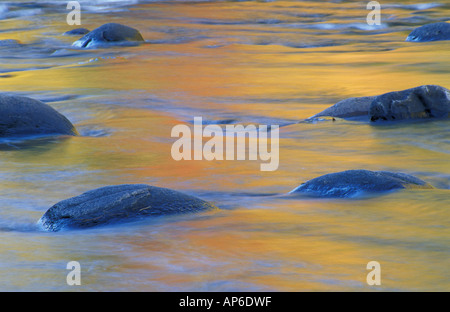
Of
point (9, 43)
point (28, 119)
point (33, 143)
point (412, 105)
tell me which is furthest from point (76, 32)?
point (412, 105)

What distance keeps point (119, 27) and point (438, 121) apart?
353 inches

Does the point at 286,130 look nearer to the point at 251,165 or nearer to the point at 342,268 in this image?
the point at 251,165

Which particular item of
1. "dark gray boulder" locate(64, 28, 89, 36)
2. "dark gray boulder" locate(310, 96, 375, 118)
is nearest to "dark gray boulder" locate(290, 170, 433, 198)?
"dark gray boulder" locate(310, 96, 375, 118)

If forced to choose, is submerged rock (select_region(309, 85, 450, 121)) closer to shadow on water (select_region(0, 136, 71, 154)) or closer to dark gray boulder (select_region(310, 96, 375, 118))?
dark gray boulder (select_region(310, 96, 375, 118))

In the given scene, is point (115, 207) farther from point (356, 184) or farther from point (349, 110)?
point (349, 110)

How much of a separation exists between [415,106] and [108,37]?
8579mm

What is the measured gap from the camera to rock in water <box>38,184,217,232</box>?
12.9ft

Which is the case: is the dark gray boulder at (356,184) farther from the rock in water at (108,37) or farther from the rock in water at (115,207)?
the rock in water at (108,37)

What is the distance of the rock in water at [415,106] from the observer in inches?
267

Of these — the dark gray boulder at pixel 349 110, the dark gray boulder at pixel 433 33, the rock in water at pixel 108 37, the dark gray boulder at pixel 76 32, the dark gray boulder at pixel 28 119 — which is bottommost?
the dark gray boulder at pixel 28 119

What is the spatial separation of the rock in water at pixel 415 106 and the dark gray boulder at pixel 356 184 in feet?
7.39

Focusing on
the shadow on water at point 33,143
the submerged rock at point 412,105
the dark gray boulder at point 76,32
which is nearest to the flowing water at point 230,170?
the shadow on water at point 33,143

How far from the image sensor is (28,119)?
6512mm
